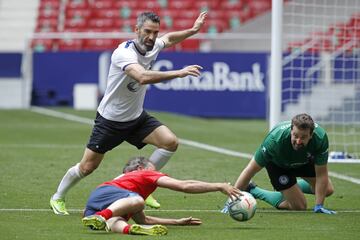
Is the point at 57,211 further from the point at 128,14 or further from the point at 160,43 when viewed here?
the point at 128,14

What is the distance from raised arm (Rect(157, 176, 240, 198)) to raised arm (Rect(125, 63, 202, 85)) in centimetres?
96

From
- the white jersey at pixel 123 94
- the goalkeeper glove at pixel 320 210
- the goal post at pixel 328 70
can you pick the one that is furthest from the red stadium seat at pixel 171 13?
the goalkeeper glove at pixel 320 210

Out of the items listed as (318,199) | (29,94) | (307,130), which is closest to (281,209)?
(318,199)

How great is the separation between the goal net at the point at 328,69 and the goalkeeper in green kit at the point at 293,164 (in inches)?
234

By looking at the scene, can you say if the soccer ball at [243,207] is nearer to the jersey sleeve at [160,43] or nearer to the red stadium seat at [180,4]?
the jersey sleeve at [160,43]

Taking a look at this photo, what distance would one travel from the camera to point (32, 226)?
9906 mm

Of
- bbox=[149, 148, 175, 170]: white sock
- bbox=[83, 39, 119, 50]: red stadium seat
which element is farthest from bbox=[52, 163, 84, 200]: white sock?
bbox=[83, 39, 119, 50]: red stadium seat

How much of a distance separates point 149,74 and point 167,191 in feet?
11.4

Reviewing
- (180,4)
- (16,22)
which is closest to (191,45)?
(180,4)

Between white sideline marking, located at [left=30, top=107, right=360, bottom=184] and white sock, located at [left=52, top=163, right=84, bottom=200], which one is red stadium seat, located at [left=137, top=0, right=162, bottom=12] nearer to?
white sideline marking, located at [left=30, top=107, right=360, bottom=184]

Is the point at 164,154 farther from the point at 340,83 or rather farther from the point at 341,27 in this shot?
the point at 340,83

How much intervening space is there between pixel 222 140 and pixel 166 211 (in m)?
10.6

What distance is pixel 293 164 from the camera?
11.2 meters

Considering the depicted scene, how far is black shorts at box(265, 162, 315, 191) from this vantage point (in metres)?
11.4
